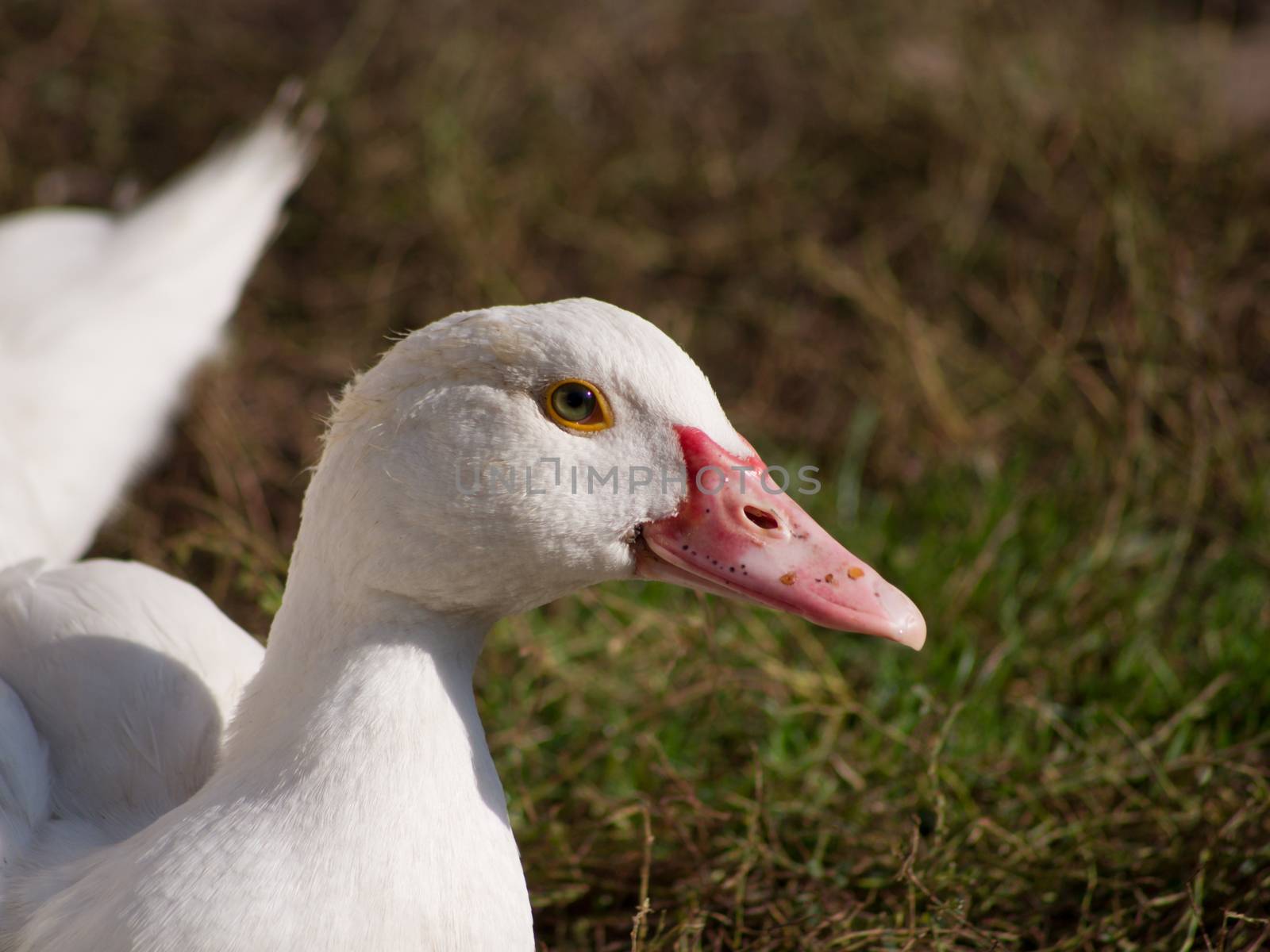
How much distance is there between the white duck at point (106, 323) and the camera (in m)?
2.52

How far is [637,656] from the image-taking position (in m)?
2.75

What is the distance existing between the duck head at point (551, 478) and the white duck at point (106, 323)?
105 centimetres

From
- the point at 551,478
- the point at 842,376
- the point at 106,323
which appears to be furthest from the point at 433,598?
the point at 842,376

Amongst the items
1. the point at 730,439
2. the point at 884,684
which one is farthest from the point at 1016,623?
the point at 730,439

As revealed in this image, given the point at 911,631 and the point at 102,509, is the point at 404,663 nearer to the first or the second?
the point at 911,631

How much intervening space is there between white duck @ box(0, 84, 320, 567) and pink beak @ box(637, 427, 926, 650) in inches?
52.3

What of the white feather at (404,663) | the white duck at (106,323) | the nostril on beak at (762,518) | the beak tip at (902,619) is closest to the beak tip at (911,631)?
Answer: the beak tip at (902,619)

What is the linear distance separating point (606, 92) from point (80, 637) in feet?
10.6

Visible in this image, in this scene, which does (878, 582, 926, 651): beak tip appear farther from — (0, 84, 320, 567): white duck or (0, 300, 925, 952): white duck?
(0, 84, 320, 567): white duck

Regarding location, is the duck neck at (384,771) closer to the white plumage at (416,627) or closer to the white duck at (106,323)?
the white plumage at (416,627)

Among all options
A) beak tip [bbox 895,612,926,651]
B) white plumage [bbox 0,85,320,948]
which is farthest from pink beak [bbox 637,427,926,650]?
white plumage [bbox 0,85,320,948]

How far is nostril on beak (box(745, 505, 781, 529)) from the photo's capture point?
167cm

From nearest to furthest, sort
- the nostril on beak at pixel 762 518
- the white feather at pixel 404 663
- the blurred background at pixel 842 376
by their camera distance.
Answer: the white feather at pixel 404 663 < the nostril on beak at pixel 762 518 < the blurred background at pixel 842 376

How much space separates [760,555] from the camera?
1.66 metres
